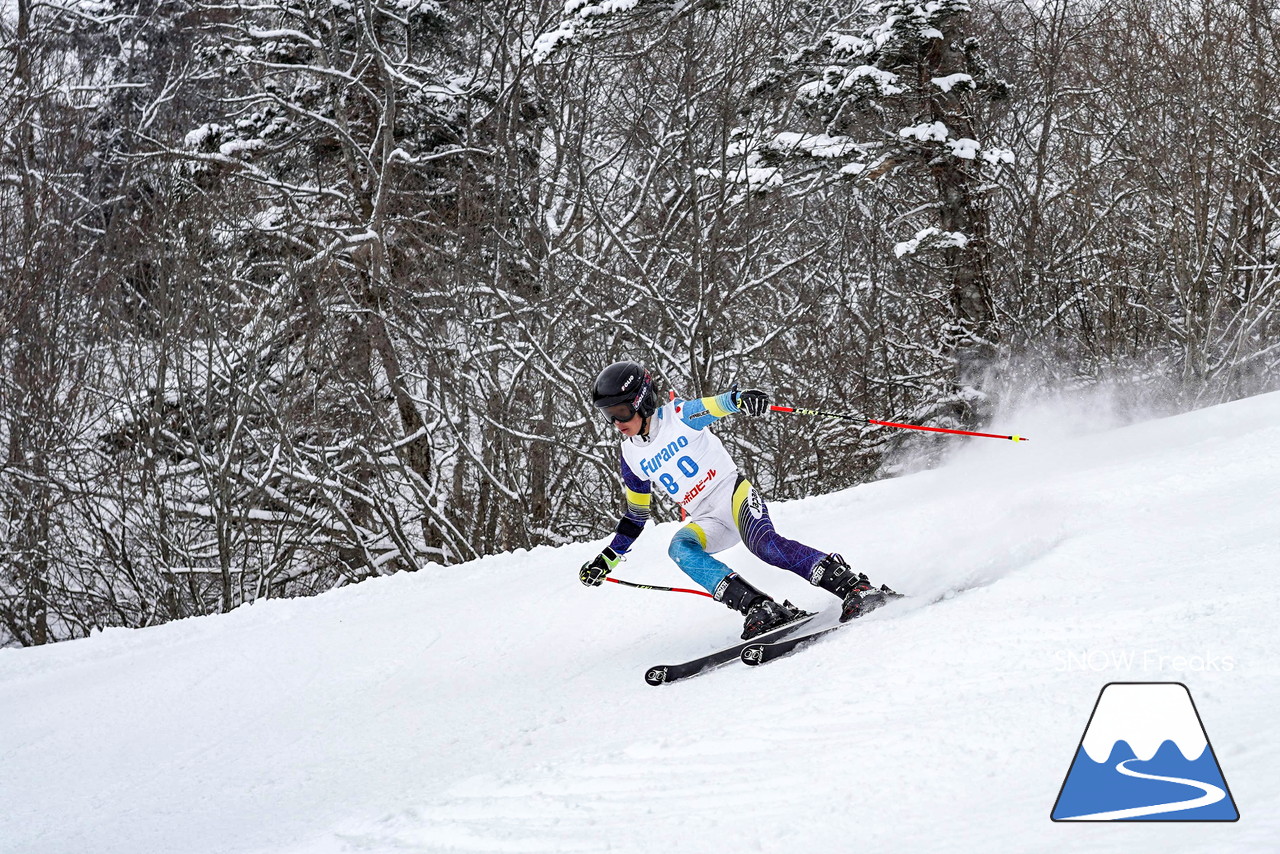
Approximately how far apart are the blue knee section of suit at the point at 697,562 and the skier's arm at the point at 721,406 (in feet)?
1.92

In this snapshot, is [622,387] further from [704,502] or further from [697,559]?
[697,559]

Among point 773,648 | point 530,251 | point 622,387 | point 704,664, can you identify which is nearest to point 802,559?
point 773,648

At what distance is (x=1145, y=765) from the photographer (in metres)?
2.60

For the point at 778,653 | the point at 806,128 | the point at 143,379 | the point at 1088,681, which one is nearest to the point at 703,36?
the point at 806,128

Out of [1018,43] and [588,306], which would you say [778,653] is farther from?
[1018,43]

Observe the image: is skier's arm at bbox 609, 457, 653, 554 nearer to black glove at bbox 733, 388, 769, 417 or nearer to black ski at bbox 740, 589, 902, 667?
black glove at bbox 733, 388, 769, 417

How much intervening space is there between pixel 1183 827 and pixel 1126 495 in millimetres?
3581

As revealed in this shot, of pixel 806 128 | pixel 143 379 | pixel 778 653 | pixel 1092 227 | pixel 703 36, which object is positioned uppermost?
pixel 703 36

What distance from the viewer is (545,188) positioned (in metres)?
17.1

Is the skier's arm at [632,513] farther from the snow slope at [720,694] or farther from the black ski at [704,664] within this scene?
the black ski at [704,664]

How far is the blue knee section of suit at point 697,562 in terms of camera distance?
16.5 ft

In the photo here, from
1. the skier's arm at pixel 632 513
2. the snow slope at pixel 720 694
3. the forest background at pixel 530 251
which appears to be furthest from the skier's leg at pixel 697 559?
the forest background at pixel 530 251

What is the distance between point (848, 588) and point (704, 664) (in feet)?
2.57

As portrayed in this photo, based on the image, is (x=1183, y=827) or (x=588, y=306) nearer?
(x=1183, y=827)
